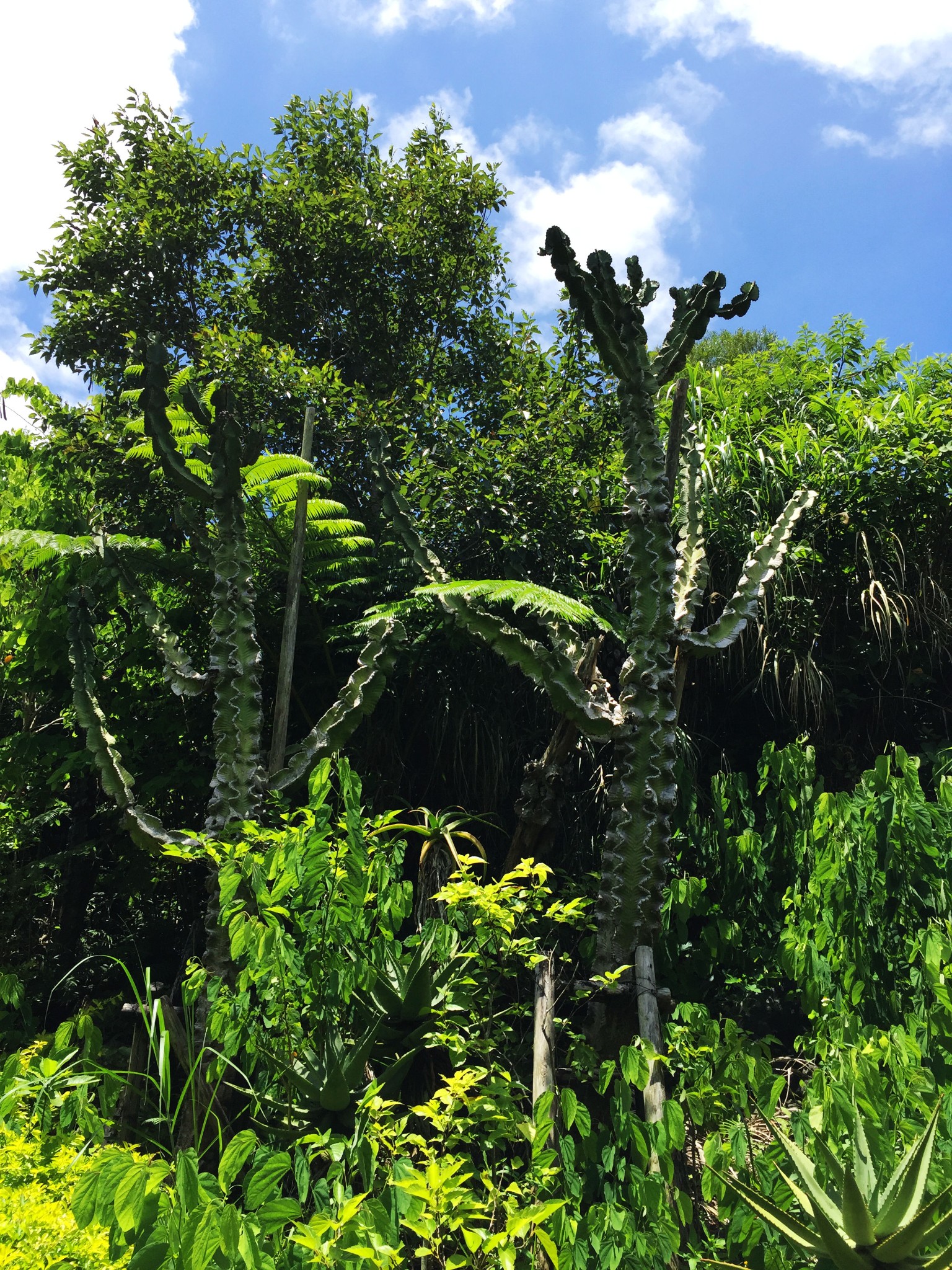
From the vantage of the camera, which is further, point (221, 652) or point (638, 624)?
point (221, 652)

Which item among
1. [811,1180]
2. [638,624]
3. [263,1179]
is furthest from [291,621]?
[811,1180]

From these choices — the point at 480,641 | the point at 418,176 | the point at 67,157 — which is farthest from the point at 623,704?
the point at 67,157

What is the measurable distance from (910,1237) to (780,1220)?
0.32 m

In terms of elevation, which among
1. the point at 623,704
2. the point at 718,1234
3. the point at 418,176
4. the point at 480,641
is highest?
the point at 418,176

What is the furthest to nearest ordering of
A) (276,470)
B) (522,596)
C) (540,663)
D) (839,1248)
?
(276,470), (522,596), (540,663), (839,1248)

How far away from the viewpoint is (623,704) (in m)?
4.34

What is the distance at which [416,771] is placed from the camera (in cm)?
609

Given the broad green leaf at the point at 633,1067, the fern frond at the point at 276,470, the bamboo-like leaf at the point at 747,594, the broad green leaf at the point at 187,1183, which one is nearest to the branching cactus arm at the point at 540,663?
the bamboo-like leaf at the point at 747,594

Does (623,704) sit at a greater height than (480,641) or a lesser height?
lesser

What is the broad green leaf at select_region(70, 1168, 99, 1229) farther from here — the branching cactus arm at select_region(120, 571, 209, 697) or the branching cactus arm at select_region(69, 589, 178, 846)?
the branching cactus arm at select_region(120, 571, 209, 697)

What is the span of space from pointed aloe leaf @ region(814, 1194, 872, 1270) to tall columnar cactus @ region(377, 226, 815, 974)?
5.44 ft

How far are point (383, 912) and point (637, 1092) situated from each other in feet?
4.66

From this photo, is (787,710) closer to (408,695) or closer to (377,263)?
(408,695)

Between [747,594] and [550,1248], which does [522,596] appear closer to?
[747,594]
